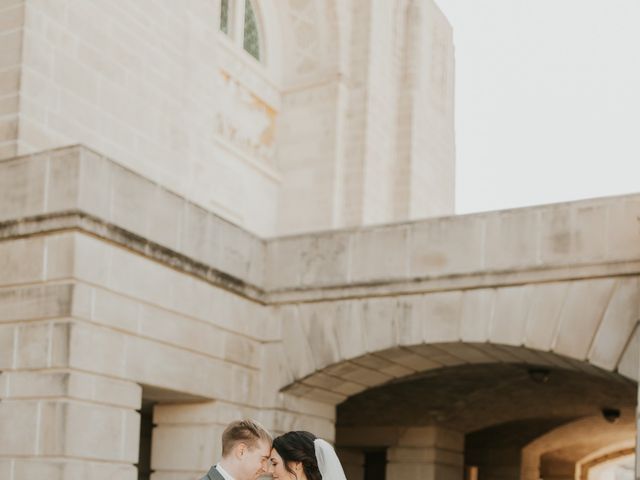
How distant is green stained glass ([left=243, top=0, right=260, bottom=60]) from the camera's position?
18269 millimetres

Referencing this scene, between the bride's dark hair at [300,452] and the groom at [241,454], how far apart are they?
7.5 inches

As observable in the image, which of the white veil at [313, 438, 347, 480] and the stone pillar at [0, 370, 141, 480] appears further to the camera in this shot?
the stone pillar at [0, 370, 141, 480]

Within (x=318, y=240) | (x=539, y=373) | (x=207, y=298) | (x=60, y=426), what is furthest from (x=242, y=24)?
(x=60, y=426)

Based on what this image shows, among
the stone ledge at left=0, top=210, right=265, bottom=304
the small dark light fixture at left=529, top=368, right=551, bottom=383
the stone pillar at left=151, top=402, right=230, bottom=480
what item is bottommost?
the stone pillar at left=151, top=402, right=230, bottom=480

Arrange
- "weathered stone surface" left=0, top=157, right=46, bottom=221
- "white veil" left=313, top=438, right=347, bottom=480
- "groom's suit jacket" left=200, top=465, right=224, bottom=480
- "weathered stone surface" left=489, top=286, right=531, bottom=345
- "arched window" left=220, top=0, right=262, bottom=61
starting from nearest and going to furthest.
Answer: "groom's suit jacket" left=200, top=465, right=224, bottom=480 < "white veil" left=313, top=438, right=347, bottom=480 < "weathered stone surface" left=0, top=157, right=46, bottom=221 < "weathered stone surface" left=489, top=286, right=531, bottom=345 < "arched window" left=220, top=0, right=262, bottom=61

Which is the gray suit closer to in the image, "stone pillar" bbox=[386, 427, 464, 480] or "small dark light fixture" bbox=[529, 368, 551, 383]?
"small dark light fixture" bbox=[529, 368, 551, 383]

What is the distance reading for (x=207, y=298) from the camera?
9.67m

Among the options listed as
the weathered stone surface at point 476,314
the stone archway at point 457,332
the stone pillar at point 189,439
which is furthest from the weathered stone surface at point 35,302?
the weathered stone surface at point 476,314

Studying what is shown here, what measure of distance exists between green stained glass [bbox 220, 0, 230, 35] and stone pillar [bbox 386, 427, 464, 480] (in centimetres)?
769

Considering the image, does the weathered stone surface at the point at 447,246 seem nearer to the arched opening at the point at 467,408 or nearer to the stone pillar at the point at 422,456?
the arched opening at the point at 467,408

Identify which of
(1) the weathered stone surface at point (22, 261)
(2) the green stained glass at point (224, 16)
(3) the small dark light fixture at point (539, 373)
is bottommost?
(3) the small dark light fixture at point (539, 373)

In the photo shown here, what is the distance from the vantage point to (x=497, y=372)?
41.2 feet

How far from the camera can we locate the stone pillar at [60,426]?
7.77m

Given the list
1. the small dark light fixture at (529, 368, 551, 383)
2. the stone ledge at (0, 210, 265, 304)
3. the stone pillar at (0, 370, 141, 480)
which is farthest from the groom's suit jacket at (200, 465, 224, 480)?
the small dark light fixture at (529, 368, 551, 383)
